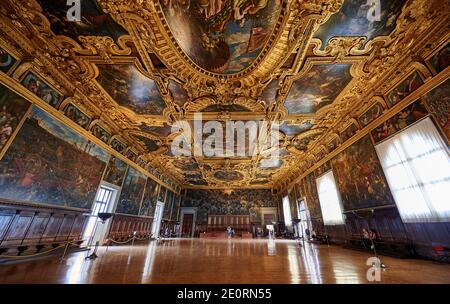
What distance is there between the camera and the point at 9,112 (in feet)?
16.8

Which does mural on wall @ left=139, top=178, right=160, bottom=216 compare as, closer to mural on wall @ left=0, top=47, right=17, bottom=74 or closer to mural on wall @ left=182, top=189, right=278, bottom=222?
mural on wall @ left=182, top=189, right=278, bottom=222

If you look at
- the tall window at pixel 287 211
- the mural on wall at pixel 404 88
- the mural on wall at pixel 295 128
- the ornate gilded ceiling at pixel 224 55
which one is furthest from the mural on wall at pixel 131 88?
the tall window at pixel 287 211

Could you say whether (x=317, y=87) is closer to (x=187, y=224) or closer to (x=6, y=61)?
(x=6, y=61)

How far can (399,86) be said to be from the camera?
19.7 ft

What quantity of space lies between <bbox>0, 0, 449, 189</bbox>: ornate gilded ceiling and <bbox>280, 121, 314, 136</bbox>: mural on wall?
0.51ft

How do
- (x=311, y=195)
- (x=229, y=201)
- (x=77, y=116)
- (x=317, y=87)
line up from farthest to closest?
1. (x=229, y=201)
2. (x=311, y=195)
3. (x=77, y=116)
4. (x=317, y=87)

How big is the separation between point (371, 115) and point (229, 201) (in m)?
19.9

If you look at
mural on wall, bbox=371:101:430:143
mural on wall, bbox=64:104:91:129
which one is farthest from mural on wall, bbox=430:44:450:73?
mural on wall, bbox=64:104:91:129

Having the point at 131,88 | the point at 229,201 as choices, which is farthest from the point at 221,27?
the point at 229,201

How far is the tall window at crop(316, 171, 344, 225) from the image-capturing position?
32.6ft

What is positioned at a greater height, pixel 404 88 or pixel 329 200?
Answer: pixel 404 88

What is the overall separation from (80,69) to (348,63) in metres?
9.47
